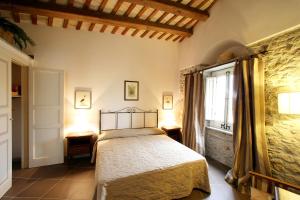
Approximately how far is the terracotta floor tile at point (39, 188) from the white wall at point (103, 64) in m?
1.24

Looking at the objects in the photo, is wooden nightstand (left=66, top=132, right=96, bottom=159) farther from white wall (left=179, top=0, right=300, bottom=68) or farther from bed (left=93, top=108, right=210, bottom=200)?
white wall (left=179, top=0, right=300, bottom=68)

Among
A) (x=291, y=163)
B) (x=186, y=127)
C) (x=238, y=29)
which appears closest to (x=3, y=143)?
(x=186, y=127)

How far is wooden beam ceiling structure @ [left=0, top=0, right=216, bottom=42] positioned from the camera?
9.50 feet

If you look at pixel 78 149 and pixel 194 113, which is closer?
pixel 78 149

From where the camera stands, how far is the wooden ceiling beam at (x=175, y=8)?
3.00m

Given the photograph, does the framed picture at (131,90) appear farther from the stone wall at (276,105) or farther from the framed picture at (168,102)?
the stone wall at (276,105)

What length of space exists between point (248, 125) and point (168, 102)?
2.43 m

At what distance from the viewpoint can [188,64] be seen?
434cm

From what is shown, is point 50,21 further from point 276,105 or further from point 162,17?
point 276,105

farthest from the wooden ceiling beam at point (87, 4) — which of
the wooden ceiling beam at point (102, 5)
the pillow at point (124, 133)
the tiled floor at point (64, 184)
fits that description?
the tiled floor at point (64, 184)

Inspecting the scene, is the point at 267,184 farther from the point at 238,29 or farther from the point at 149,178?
the point at 238,29

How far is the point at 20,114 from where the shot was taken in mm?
3416

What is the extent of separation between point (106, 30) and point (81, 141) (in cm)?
278

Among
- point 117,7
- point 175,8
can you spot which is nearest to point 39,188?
point 117,7
